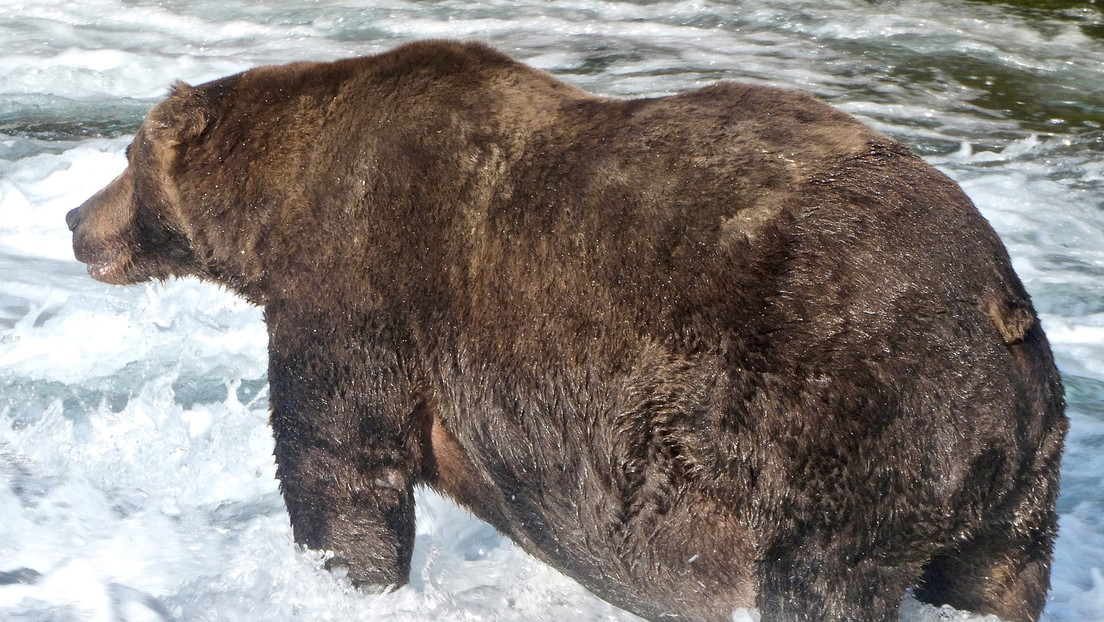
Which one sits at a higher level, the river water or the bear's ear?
the bear's ear

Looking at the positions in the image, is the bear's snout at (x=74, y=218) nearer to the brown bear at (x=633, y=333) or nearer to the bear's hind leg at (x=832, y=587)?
the brown bear at (x=633, y=333)

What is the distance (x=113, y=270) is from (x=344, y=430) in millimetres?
1620

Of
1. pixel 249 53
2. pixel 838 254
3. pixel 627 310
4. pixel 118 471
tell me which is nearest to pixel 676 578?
pixel 627 310

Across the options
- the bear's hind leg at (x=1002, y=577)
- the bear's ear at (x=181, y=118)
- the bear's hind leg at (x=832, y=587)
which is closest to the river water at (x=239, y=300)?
the bear's hind leg at (x=1002, y=577)

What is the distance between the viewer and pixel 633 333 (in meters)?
3.24

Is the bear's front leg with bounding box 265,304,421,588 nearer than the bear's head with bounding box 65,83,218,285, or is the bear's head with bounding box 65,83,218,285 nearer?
the bear's front leg with bounding box 265,304,421,588

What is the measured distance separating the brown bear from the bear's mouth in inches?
23.4

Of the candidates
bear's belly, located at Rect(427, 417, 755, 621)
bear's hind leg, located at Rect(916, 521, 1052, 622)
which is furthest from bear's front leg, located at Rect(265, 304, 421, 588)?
bear's hind leg, located at Rect(916, 521, 1052, 622)

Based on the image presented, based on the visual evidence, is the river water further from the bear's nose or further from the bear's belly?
the bear's nose

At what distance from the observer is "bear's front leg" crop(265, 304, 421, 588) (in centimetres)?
369

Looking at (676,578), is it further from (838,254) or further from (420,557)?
(420,557)

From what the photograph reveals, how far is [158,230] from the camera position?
4445 mm

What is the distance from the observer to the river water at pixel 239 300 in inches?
181

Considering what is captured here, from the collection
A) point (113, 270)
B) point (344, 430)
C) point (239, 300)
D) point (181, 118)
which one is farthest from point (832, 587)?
point (239, 300)
